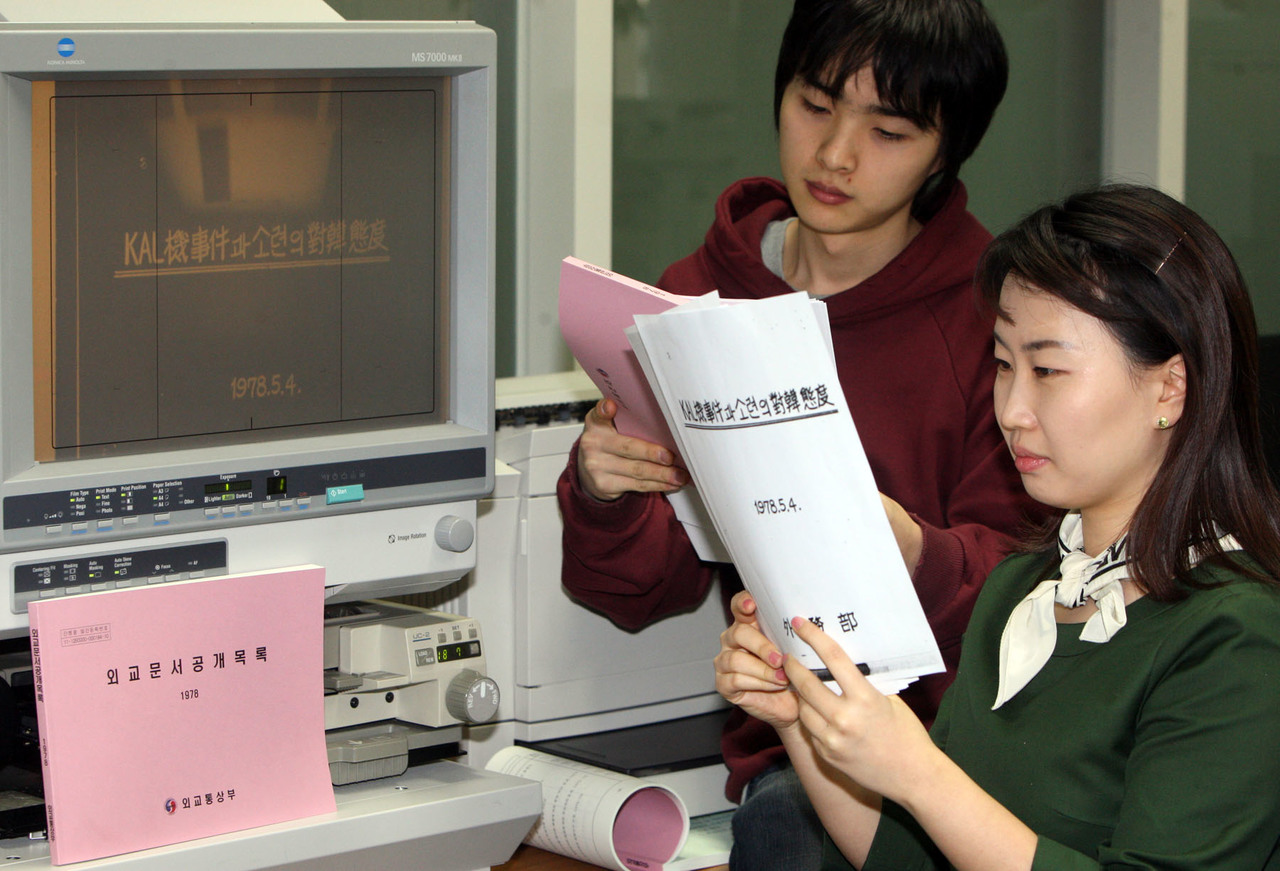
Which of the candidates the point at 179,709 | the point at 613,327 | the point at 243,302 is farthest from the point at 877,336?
the point at 179,709

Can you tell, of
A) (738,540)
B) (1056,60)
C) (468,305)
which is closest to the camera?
(738,540)

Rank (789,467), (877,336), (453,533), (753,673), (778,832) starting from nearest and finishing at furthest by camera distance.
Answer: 1. (789,467)
2. (753,673)
3. (453,533)
4. (778,832)
5. (877,336)

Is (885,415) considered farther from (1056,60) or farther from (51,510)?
(1056,60)

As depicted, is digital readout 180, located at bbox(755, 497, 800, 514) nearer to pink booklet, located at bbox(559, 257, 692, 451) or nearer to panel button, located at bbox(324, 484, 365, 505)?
pink booklet, located at bbox(559, 257, 692, 451)

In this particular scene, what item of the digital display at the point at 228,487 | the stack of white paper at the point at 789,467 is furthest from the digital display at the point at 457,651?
the stack of white paper at the point at 789,467

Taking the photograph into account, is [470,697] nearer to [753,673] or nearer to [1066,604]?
[753,673]

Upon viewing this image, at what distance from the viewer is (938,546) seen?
4.15 feet

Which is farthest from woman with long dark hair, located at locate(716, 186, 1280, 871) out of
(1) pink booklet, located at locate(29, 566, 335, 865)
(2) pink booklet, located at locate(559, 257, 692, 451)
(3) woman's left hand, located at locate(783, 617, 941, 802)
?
(1) pink booklet, located at locate(29, 566, 335, 865)

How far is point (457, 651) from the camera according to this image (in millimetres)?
1233

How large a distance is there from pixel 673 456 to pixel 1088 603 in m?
0.43

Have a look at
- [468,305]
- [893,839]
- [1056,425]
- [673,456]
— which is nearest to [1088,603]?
[1056,425]

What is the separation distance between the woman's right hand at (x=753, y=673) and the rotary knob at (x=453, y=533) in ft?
0.77

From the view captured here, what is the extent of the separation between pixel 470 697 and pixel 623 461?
272 mm

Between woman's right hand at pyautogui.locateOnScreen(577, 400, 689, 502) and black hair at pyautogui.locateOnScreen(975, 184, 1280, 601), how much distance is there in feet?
1.47
